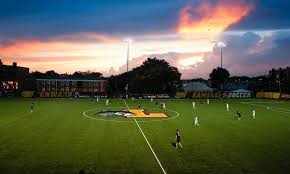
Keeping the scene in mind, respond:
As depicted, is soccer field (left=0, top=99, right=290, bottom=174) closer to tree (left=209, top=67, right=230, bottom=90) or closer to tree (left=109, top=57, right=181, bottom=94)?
tree (left=109, top=57, right=181, bottom=94)

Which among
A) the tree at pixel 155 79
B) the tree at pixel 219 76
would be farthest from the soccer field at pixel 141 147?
the tree at pixel 219 76

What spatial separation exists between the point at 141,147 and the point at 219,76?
156 meters

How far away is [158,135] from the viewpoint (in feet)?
113

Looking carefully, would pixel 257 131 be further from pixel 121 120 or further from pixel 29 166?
pixel 29 166

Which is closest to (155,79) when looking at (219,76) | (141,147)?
(219,76)

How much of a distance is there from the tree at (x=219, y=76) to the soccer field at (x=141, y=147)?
135536 millimetres

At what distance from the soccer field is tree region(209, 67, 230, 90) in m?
136

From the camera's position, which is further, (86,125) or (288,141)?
(86,125)

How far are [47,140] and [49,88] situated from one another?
121 metres

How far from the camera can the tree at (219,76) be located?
178 m

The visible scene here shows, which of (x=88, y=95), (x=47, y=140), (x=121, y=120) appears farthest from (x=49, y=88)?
(x=47, y=140)

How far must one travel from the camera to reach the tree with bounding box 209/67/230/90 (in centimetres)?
17800

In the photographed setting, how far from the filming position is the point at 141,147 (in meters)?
28.6

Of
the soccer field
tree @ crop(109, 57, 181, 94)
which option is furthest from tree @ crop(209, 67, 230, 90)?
the soccer field
